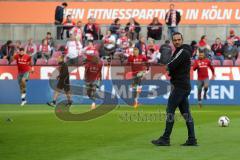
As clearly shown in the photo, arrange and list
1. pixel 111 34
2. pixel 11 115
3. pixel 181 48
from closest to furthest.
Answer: pixel 181 48
pixel 11 115
pixel 111 34

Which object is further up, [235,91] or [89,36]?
[89,36]

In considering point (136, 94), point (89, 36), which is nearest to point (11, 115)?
point (136, 94)

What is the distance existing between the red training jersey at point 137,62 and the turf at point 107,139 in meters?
8.23

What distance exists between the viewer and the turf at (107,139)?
14461mm

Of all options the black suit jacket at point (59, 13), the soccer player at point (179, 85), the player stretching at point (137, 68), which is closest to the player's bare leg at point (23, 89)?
the black suit jacket at point (59, 13)

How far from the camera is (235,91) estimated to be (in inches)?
1403

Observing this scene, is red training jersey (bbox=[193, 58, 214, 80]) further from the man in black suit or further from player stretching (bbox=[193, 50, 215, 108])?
the man in black suit

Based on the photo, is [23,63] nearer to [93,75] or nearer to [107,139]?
[93,75]

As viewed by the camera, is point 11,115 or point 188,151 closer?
point 188,151

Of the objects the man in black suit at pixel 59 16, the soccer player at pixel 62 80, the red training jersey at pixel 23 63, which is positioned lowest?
the soccer player at pixel 62 80

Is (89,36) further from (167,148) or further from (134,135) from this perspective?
(167,148)

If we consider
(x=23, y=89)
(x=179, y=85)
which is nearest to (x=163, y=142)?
(x=179, y=85)

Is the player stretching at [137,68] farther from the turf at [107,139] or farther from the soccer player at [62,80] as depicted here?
the turf at [107,139]

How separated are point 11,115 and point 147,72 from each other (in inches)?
388
